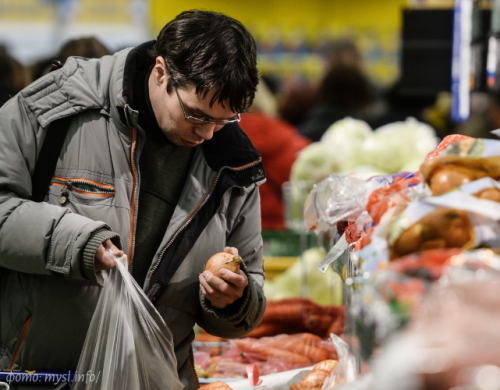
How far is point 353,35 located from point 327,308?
248 inches

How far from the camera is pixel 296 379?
142 cm

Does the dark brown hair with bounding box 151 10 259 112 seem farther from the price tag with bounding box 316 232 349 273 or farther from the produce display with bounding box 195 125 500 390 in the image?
the price tag with bounding box 316 232 349 273

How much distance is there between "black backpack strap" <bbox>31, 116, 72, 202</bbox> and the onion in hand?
45 cm

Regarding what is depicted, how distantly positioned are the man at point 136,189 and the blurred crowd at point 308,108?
654 millimetres

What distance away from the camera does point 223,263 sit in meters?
1.49

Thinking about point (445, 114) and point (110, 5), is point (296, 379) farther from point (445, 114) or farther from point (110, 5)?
point (110, 5)

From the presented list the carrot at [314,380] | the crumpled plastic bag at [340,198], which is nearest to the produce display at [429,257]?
the crumpled plastic bag at [340,198]

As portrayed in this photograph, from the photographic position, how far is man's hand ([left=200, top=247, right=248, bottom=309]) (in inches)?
58.2

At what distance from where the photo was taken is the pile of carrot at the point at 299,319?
2180mm

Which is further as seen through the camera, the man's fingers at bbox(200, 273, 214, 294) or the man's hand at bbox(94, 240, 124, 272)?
the man's fingers at bbox(200, 273, 214, 294)

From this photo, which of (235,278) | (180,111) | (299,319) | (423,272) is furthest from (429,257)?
(299,319)

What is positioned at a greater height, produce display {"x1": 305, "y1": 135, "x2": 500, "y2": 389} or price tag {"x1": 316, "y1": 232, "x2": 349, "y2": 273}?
produce display {"x1": 305, "y1": 135, "x2": 500, "y2": 389}

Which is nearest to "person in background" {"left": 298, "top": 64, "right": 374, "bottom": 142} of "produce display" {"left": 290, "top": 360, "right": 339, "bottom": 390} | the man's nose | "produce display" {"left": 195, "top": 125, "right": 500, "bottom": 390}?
the man's nose

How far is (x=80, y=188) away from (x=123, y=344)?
0.41 metres
